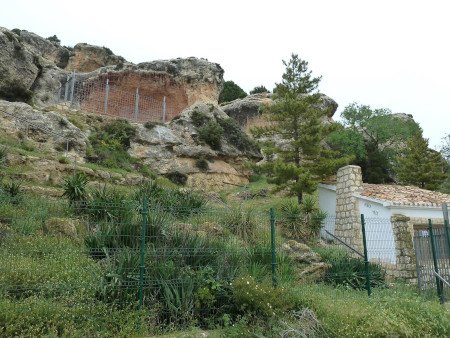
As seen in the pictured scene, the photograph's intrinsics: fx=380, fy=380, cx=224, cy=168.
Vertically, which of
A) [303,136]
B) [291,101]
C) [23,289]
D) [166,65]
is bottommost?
[23,289]

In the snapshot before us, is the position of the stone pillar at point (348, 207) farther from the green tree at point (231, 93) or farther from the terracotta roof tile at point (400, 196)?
the green tree at point (231, 93)

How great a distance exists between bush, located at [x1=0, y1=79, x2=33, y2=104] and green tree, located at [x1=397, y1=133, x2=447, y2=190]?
25.1m

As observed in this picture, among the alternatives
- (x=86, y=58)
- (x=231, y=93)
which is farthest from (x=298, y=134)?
(x=231, y=93)

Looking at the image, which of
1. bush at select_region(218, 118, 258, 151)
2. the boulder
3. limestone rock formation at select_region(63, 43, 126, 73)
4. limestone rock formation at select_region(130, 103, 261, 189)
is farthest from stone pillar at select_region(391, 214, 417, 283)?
limestone rock formation at select_region(63, 43, 126, 73)

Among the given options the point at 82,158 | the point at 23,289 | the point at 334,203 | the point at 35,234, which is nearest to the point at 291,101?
the point at 334,203

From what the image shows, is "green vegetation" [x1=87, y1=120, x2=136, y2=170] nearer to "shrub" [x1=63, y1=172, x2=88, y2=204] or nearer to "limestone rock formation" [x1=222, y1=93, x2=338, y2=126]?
"shrub" [x1=63, y1=172, x2=88, y2=204]

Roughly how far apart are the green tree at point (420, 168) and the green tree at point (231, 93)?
21.8 metres

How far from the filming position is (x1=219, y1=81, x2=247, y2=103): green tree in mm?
44875

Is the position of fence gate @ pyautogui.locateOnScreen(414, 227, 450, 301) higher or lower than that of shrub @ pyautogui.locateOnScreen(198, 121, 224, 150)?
lower

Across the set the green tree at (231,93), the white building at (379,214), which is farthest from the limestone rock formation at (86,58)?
the white building at (379,214)

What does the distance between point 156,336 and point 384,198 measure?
36.2ft

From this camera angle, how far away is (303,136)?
1827 cm

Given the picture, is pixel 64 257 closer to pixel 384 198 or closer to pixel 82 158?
pixel 384 198

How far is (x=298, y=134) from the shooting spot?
1969 cm
